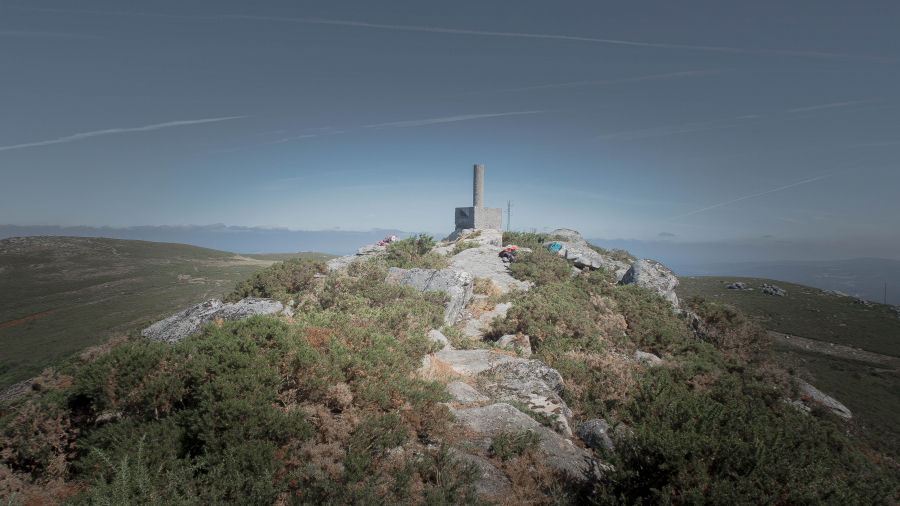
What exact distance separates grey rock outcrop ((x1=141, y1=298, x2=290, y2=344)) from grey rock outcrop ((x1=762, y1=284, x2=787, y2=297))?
59.5 metres

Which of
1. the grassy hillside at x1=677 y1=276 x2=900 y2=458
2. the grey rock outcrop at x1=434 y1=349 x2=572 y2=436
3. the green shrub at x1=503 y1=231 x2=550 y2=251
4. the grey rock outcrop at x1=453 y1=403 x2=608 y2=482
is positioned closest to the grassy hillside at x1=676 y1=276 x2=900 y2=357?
the grassy hillside at x1=677 y1=276 x2=900 y2=458

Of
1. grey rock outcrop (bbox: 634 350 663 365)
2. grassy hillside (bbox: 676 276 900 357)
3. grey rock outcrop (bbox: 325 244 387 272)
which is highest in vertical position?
grey rock outcrop (bbox: 325 244 387 272)

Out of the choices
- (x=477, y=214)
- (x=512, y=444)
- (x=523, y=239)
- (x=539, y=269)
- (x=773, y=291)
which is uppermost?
(x=477, y=214)

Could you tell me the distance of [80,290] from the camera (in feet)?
56.5

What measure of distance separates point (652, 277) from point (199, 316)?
74.1 ft

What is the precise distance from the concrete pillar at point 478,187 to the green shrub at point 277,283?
24.8m

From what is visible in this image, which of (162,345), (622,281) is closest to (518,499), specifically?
(162,345)

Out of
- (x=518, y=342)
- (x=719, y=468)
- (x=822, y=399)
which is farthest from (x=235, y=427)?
(x=822, y=399)

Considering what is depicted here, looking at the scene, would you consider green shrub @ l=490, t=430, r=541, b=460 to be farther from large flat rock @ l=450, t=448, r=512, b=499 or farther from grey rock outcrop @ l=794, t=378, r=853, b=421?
grey rock outcrop @ l=794, t=378, r=853, b=421

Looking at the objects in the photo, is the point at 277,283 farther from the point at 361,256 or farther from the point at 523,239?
the point at 523,239

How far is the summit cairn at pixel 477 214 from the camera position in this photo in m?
34.2

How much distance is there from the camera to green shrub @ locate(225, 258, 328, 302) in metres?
12.3

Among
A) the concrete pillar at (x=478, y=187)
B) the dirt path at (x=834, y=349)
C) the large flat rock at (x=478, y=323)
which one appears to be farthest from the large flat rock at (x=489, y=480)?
the dirt path at (x=834, y=349)

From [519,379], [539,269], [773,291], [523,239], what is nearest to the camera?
[519,379]
